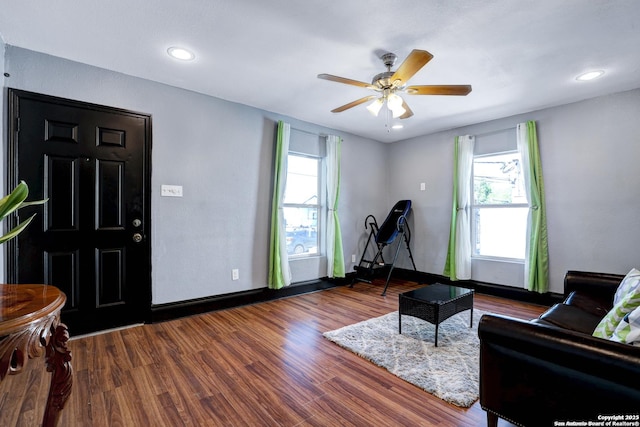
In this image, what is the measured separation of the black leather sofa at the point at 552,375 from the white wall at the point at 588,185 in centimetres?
297

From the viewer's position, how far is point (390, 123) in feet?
14.1

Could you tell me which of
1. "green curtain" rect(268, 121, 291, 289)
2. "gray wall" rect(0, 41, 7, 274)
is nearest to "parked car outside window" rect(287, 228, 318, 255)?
"green curtain" rect(268, 121, 291, 289)

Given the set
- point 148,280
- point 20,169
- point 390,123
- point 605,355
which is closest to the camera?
point 605,355

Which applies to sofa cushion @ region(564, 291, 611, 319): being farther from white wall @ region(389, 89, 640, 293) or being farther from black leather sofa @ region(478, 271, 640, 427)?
white wall @ region(389, 89, 640, 293)

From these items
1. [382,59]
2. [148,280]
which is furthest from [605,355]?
[148,280]

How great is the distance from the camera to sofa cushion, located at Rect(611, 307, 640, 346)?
1.15 m

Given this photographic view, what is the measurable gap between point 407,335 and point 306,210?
91.5 inches

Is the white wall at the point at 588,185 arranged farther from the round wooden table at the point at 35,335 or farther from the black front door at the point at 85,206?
the round wooden table at the point at 35,335

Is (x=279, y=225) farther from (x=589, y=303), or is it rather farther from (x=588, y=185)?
(x=588, y=185)

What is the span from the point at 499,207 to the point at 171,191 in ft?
14.2

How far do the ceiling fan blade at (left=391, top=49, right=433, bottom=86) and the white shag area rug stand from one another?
7.08ft

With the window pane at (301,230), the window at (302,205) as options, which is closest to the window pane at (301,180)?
the window at (302,205)

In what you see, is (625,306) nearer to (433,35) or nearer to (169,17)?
(433,35)

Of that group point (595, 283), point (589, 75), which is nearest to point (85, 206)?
point (595, 283)
